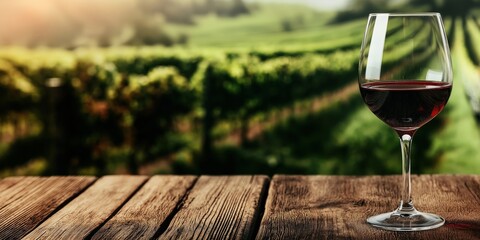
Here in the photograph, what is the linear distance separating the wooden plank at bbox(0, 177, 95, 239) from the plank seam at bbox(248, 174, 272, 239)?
0.35 metres

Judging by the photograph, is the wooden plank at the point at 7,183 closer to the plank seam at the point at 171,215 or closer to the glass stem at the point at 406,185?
the plank seam at the point at 171,215

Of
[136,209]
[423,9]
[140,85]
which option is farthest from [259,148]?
[136,209]

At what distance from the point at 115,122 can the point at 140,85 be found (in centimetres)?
27

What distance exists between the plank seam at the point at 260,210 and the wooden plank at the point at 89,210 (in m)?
0.25

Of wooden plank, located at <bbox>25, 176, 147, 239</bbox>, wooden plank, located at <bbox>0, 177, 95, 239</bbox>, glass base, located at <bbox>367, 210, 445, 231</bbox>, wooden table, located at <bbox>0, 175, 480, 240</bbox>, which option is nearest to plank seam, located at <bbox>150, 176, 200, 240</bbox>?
wooden table, located at <bbox>0, 175, 480, 240</bbox>

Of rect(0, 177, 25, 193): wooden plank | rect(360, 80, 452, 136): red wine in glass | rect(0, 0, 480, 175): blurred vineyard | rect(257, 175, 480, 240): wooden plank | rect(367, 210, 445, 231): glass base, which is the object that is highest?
rect(360, 80, 452, 136): red wine in glass

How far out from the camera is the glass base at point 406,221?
1.19 m

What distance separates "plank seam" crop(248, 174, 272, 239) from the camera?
1.21 m

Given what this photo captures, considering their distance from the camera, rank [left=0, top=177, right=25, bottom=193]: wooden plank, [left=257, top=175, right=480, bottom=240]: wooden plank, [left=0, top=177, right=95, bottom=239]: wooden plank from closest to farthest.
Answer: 1. [left=257, top=175, right=480, bottom=240]: wooden plank
2. [left=0, top=177, right=95, bottom=239]: wooden plank
3. [left=0, top=177, right=25, bottom=193]: wooden plank

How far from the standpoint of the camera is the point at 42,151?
193 inches

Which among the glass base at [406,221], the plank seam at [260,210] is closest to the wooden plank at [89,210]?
the plank seam at [260,210]

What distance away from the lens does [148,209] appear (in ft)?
4.54

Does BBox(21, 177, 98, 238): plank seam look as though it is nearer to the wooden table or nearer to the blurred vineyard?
the wooden table

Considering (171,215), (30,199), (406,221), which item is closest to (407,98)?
(406,221)
